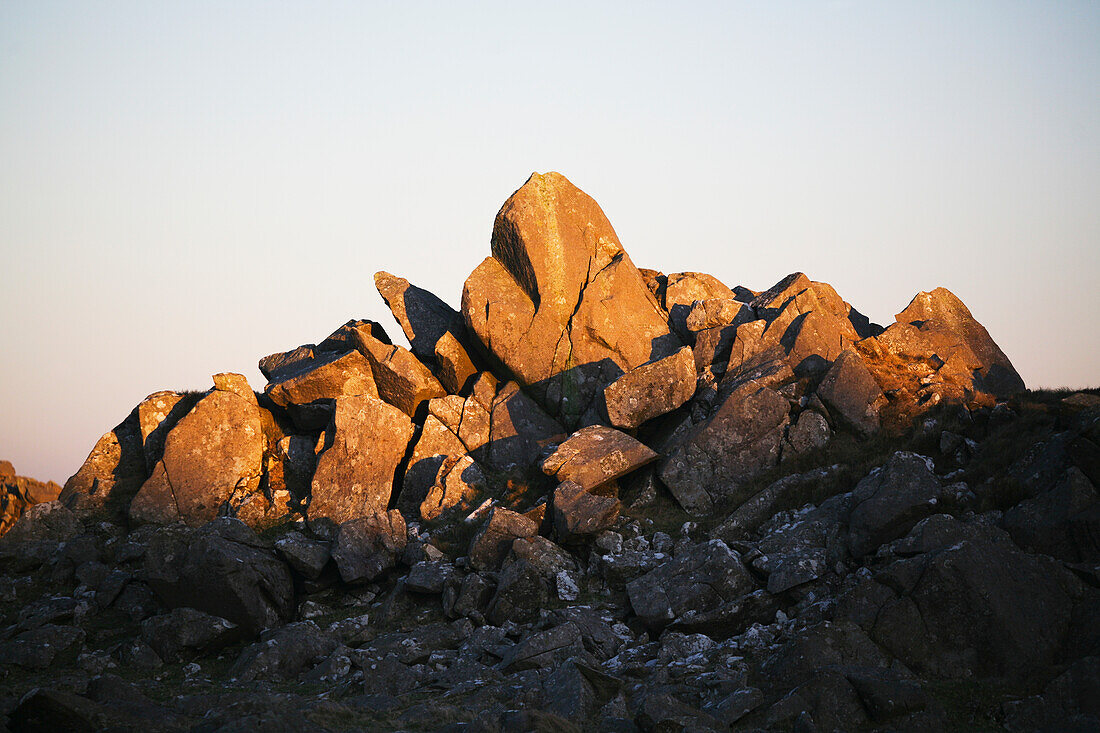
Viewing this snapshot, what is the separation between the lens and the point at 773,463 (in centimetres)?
2373

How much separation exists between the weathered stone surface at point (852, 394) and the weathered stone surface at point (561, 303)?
6365 mm

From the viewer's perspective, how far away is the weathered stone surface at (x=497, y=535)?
2164 centimetres

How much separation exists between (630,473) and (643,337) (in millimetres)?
6594

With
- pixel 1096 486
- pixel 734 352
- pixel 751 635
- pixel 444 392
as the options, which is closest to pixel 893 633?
pixel 751 635

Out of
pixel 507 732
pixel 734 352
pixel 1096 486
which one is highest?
pixel 734 352

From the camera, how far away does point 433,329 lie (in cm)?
3181

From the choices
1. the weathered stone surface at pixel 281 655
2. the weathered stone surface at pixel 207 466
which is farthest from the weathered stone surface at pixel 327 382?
the weathered stone surface at pixel 281 655

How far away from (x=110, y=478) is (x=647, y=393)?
62.4 ft

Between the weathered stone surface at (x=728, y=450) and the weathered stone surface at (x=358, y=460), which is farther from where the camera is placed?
the weathered stone surface at (x=358, y=460)

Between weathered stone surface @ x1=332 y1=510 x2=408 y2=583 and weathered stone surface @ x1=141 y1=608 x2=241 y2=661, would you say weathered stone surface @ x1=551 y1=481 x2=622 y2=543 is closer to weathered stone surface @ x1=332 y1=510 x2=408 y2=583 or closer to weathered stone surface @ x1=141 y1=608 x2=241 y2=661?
weathered stone surface @ x1=332 y1=510 x2=408 y2=583

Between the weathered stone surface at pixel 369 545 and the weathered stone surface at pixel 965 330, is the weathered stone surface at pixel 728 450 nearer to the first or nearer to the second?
the weathered stone surface at pixel 965 330

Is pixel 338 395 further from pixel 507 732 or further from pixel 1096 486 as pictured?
pixel 1096 486

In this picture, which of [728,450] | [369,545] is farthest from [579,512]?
[369,545]

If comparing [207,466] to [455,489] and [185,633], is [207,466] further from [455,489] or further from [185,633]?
[185,633]
